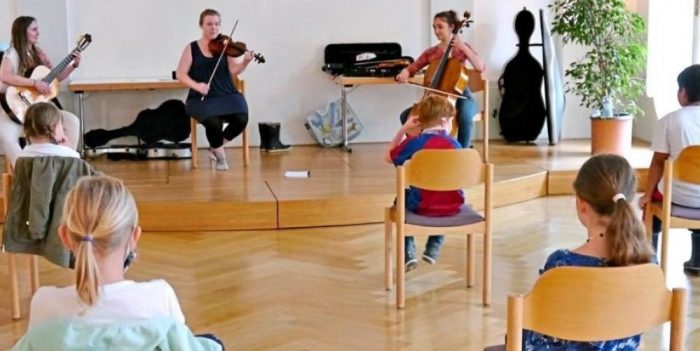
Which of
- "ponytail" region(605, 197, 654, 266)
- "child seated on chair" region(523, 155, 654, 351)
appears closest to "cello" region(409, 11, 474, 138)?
"child seated on chair" region(523, 155, 654, 351)

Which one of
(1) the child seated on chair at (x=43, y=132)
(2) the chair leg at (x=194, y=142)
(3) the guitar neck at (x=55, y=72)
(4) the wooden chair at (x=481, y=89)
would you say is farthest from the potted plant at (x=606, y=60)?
(1) the child seated on chair at (x=43, y=132)

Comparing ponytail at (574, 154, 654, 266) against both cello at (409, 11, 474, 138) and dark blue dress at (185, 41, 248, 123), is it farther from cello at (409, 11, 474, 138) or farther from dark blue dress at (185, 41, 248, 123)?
dark blue dress at (185, 41, 248, 123)

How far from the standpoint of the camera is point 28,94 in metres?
5.64

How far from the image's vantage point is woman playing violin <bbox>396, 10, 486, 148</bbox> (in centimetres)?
626

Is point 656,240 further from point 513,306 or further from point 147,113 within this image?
point 147,113

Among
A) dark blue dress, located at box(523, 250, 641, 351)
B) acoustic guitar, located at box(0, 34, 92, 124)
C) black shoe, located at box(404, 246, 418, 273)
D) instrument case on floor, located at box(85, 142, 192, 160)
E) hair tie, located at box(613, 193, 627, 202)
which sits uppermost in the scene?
acoustic guitar, located at box(0, 34, 92, 124)

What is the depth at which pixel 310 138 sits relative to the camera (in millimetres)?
7816

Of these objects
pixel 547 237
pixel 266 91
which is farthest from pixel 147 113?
pixel 547 237

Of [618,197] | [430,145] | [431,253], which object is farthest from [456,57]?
[618,197]

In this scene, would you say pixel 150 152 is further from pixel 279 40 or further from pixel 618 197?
pixel 618 197

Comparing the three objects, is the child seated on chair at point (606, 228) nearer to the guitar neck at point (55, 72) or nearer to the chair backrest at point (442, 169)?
the chair backrest at point (442, 169)

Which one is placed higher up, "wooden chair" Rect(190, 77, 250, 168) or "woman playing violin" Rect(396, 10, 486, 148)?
"woman playing violin" Rect(396, 10, 486, 148)

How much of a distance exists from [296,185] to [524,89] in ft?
8.43

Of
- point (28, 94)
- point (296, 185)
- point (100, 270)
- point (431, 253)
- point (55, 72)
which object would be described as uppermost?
point (55, 72)
